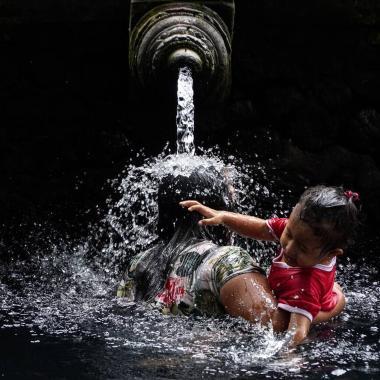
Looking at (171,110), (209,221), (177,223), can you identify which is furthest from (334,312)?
(171,110)

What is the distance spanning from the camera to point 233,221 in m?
4.01

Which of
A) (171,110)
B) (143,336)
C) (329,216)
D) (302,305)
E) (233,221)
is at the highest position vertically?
(171,110)

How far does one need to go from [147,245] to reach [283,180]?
144 cm

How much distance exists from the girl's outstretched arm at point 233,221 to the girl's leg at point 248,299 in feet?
1.44

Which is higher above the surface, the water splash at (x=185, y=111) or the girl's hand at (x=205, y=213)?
the water splash at (x=185, y=111)

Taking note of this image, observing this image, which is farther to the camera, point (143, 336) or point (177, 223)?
point (177, 223)

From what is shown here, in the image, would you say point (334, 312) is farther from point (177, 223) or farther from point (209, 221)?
point (177, 223)

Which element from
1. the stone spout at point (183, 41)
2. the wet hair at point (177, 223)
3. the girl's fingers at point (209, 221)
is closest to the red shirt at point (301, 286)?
the girl's fingers at point (209, 221)

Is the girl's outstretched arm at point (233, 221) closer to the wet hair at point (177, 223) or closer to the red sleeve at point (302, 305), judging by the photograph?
the wet hair at point (177, 223)

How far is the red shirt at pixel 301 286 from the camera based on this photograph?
3.62m

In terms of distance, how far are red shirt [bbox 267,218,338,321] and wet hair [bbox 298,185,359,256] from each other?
0.12 meters

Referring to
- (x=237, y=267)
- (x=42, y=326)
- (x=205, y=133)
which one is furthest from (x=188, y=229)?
(x=205, y=133)

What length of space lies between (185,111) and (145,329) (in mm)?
2016

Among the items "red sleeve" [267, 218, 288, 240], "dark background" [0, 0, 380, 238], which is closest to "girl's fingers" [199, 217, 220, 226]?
"red sleeve" [267, 218, 288, 240]
